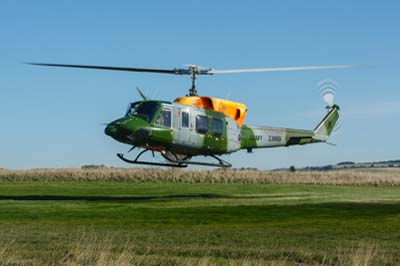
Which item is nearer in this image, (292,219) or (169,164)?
(292,219)

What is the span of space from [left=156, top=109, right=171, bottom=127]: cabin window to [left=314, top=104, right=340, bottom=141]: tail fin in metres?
13.1

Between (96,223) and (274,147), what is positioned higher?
(274,147)

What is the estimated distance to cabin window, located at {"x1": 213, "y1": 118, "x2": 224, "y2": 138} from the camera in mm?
37438

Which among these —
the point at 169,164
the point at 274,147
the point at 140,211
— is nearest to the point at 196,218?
the point at 140,211

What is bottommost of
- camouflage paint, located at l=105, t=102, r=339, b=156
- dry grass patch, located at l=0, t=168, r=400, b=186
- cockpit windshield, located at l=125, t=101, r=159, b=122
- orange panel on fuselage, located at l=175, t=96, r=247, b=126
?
dry grass patch, located at l=0, t=168, r=400, b=186

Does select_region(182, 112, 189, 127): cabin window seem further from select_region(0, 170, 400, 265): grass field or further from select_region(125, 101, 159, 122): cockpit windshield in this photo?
A: select_region(0, 170, 400, 265): grass field

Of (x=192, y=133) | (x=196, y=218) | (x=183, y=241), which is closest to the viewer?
(x=183, y=241)

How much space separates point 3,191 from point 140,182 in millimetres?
15073

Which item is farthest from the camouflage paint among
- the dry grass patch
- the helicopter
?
the dry grass patch

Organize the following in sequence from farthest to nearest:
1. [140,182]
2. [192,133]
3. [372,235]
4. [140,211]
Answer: [140,182] < [192,133] < [140,211] < [372,235]

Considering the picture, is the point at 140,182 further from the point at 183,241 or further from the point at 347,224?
the point at 183,241

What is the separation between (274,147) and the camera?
140ft

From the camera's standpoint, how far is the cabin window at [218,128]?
37438 millimetres

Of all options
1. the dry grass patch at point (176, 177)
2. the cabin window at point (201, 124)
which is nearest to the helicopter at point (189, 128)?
the cabin window at point (201, 124)
